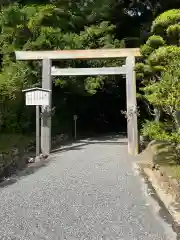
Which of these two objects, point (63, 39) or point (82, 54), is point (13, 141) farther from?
point (63, 39)

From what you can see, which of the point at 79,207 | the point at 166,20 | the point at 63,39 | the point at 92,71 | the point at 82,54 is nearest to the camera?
the point at 79,207

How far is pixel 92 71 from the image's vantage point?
39.4 feet

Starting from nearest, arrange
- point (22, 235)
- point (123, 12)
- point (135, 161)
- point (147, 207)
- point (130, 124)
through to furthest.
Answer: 1. point (22, 235)
2. point (147, 207)
3. point (135, 161)
4. point (130, 124)
5. point (123, 12)

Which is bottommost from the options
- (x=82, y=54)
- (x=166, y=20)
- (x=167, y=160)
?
(x=167, y=160)

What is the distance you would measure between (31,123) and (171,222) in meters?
11.0

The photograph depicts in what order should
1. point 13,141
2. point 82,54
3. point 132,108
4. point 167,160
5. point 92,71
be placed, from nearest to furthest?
point 167,160 → point 132,108 → point 82,54 → point 92,71 → point 13,141

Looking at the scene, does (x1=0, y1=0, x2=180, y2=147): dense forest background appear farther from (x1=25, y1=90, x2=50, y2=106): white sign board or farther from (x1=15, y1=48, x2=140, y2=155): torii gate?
(x1=25, y1=90, x2=50, y2=106): white sign board

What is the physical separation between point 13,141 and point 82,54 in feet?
13.6

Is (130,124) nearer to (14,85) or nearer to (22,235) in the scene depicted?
(14,85)

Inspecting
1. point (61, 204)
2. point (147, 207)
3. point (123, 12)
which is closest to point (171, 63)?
point (147, 207)

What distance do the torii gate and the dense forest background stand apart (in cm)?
81

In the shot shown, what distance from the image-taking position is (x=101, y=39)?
16.0 m

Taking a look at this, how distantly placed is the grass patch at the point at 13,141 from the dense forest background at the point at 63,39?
0.34m

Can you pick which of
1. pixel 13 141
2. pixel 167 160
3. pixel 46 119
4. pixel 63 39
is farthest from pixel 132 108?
pixel 13 141
